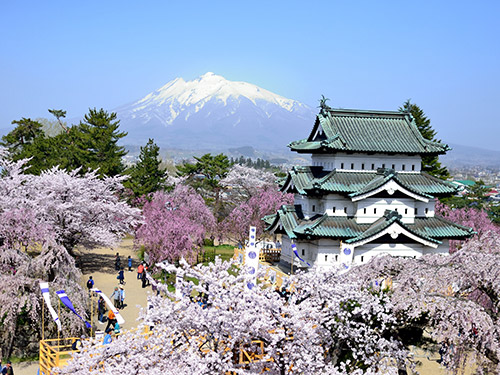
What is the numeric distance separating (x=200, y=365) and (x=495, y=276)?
6.57 meters

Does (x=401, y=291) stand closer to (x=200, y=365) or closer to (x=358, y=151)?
(x=200, y=365)

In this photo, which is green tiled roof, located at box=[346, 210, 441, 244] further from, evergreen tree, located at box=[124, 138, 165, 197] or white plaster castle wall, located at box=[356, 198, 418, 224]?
evergreen tree, located at box=[124, 138, 165, 197]

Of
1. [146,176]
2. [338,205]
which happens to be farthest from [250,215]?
[338,205]

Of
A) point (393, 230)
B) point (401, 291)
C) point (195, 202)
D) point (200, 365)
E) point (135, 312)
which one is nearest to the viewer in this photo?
point (200, 365)

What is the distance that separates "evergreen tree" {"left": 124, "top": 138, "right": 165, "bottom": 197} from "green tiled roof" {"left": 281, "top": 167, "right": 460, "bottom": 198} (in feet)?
65.5

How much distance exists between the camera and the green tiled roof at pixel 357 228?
23.2 metres

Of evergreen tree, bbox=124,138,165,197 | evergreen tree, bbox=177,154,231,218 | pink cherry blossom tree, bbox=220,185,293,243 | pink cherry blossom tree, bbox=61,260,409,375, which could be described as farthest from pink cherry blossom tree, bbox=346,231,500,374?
evergreen tree, bbox=124,138,165,197

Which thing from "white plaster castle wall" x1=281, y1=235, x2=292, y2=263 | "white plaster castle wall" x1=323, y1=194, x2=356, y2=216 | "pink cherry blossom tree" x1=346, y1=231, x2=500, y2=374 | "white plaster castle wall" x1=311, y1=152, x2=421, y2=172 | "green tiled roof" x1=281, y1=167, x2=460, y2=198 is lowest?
"white plaster castle wall" x1=281, y1=235, x2=292, y2=263

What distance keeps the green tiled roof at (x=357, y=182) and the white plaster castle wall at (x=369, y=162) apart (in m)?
0.31

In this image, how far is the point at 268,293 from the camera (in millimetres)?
9859

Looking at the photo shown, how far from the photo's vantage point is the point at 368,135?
25.2 meters

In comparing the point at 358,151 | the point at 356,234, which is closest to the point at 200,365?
the point at 356,234

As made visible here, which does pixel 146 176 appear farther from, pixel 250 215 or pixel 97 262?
pixel 97 262

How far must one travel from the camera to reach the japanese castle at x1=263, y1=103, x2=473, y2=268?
2350 centimetres
